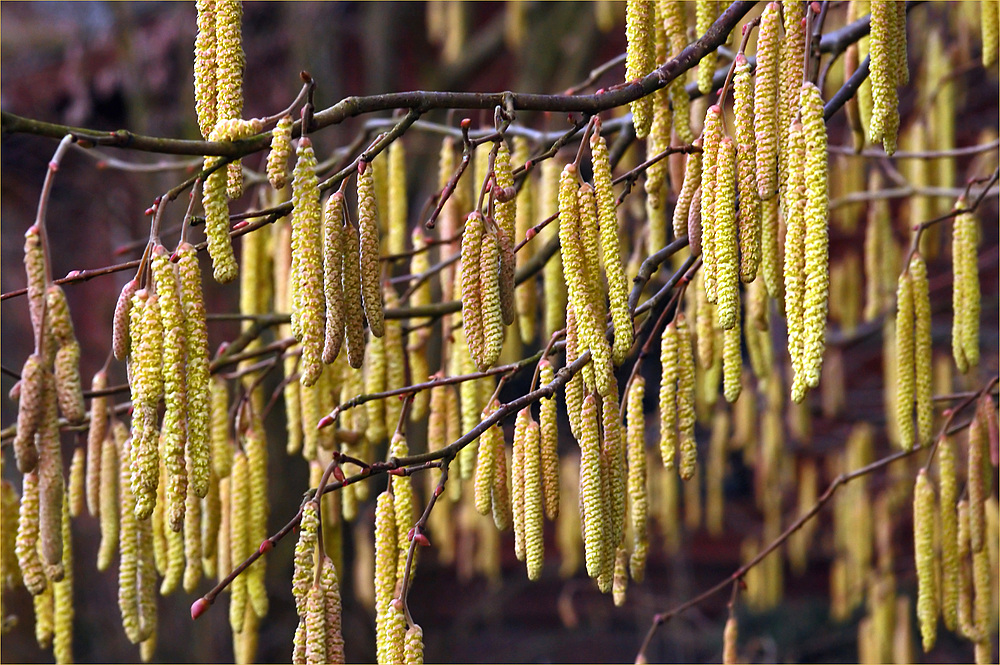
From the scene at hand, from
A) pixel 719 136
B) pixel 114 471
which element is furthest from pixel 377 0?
pixel 719 136

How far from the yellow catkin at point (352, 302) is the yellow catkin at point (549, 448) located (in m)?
0.25

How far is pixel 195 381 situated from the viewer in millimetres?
943

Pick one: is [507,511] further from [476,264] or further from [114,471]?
[114,471]

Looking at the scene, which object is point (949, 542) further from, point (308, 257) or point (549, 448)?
point (308, 257)

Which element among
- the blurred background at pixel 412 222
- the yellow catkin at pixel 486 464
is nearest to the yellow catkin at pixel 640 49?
the yellow catkin at pixel 486 464

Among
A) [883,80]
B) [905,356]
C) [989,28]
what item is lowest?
A: [905,356]

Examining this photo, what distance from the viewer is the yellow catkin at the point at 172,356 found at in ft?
3.00

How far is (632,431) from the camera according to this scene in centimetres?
128

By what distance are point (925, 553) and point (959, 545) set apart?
94 millimetres

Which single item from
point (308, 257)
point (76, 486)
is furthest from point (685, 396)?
point (76, 486)

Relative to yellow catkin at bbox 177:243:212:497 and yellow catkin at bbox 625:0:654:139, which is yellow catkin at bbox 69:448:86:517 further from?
yellow catkin at bbox 625:0:654:139

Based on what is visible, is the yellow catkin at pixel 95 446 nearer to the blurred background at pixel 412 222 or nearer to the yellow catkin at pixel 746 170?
the yellow catkin at pixel 746 170

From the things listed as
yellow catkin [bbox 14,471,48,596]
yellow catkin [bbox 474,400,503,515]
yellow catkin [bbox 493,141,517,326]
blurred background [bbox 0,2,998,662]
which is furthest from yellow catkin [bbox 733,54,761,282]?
blurred background [bbox 0,2,998,662]

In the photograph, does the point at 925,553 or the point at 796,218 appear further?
the point at 925,553
